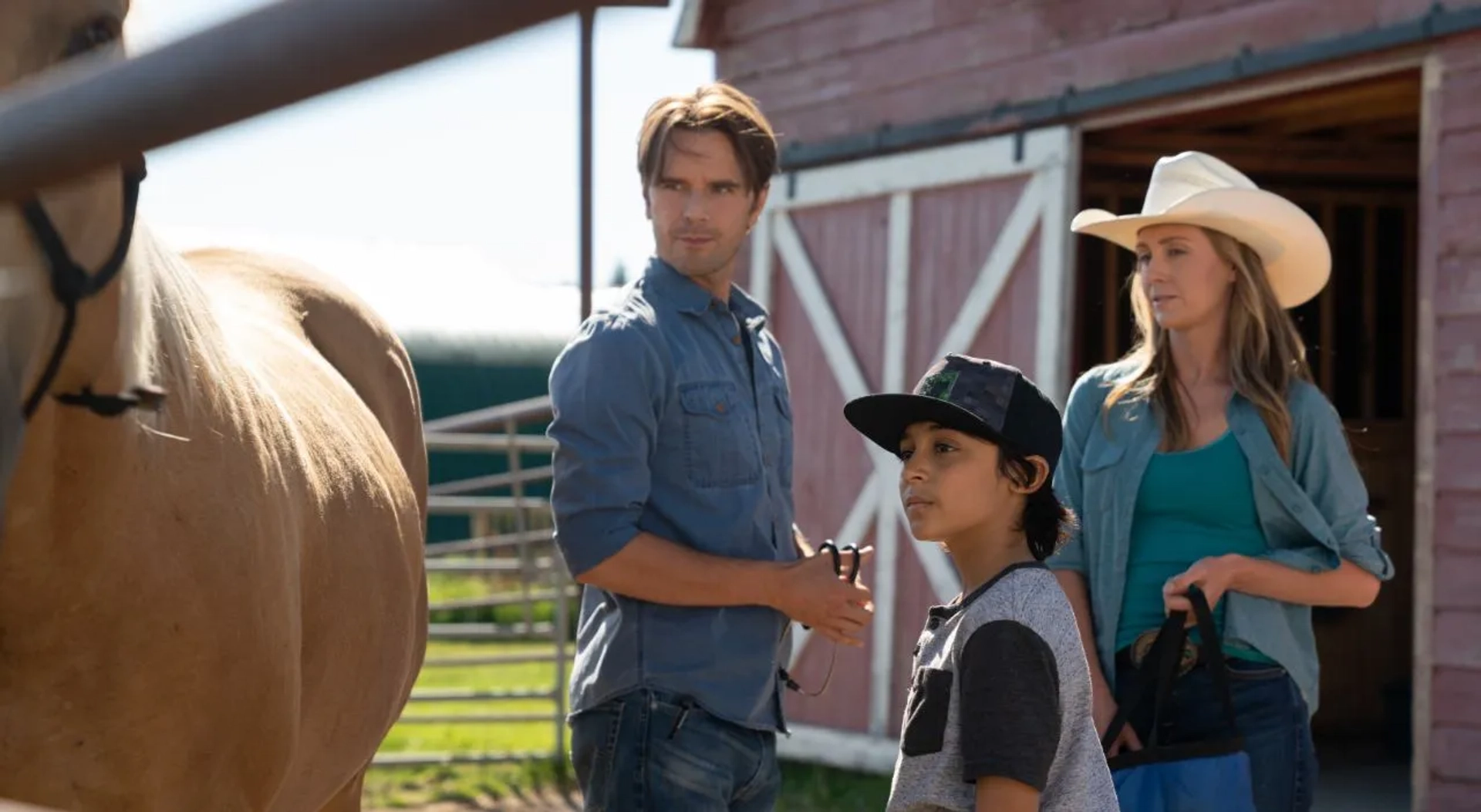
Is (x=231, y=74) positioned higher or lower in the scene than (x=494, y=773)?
higher

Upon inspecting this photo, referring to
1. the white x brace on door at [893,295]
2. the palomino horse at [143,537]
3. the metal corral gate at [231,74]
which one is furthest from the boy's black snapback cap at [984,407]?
the white x brace on door at [893,295]

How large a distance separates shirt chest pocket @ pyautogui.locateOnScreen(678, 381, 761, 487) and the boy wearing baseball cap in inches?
11.2

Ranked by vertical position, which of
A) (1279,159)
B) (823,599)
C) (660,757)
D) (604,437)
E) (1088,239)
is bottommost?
(660,757)

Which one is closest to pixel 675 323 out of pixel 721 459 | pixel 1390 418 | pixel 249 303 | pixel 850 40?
pixel 721 459

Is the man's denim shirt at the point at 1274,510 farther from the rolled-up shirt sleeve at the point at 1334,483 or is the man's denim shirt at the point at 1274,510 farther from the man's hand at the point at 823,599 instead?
the man's hand at the point at 823,599

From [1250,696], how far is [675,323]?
118 centimetres

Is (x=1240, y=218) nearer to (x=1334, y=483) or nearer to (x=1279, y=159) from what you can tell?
(x=1334, y=483)

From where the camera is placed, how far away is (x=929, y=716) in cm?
232

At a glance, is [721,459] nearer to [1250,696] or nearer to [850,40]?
[1250,696]

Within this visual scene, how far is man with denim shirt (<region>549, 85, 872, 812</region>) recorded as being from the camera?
2684mm

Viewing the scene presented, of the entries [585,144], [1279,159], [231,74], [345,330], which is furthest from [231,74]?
[1279,159]

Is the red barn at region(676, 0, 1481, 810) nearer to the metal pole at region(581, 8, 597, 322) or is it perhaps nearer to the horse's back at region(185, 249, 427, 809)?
the horse's back at region(185, 249, 427, 809)

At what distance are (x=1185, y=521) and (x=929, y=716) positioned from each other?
3.37ft

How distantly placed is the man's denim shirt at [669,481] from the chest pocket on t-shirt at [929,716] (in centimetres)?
44
